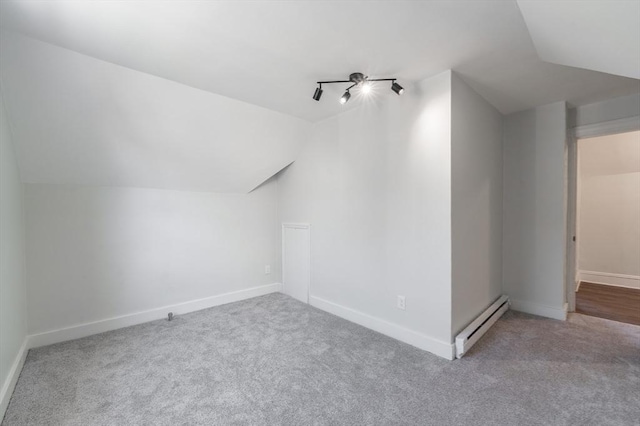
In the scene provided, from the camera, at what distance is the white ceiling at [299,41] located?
1.51 metres

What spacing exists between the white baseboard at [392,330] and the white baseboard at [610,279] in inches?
156

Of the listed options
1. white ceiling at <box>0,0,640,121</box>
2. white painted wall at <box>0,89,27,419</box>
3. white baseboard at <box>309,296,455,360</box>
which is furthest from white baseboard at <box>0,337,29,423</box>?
white baseboard at <box>309,296,455,360</box>

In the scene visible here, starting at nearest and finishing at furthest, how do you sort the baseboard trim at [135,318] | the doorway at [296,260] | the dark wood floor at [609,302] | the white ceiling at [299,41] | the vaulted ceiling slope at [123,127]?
the white ceiling at [299,41], the vaulted ceiling slope at [123,127], the baseboard trim at [135,318], the dark wood floor at [609,302], the doorway at [296,260]

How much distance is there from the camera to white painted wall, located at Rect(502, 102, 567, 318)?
2.94 meters

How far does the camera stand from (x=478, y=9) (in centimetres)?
150

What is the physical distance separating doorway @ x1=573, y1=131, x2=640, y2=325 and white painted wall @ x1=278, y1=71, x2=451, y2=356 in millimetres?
2738

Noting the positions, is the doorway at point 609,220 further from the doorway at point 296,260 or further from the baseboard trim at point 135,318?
the baseboard trim at point 135,318

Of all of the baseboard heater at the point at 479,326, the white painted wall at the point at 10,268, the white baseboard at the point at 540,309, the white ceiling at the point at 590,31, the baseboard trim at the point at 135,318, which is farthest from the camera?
the white baseboard at the point at 540,309

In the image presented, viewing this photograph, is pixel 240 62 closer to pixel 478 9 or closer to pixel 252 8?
pixel 252 8

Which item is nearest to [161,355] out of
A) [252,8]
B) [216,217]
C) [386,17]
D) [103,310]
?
[103,310]

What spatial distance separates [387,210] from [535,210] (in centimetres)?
188

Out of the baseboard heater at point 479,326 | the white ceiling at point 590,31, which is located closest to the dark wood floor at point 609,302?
the baseboard heater at point 479,326

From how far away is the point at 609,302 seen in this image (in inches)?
135

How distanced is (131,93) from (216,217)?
1.67 meters
